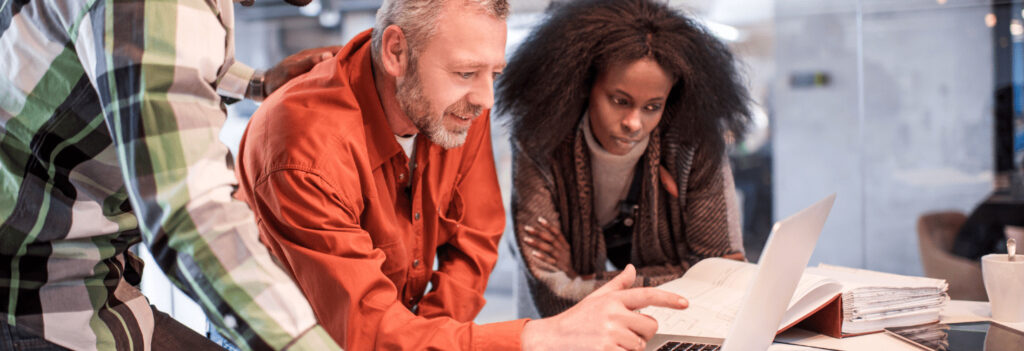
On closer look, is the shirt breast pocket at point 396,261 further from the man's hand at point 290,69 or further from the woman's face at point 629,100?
the woman's face at point 629,100

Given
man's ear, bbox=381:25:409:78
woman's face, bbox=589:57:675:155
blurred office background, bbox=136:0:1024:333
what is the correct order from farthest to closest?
blurred office background, bbox=136:0:1024:333 < woman's face, bbox=589:57:675:155 < man's ear, bbox=381:25:409:78

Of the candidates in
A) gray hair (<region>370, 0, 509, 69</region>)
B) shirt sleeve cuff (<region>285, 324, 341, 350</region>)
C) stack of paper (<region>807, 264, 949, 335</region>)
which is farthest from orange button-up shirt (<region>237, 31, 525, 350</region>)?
stack of paper (<region>807, 264, 949, 335</region>)

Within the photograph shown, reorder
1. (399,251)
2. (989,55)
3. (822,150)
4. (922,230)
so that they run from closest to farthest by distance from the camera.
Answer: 1. (399,251)
2. (922,230)
3. (989,55)
4. (822,150)

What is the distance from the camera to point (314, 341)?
773 millimetres

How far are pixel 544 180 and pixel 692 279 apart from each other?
535 mm

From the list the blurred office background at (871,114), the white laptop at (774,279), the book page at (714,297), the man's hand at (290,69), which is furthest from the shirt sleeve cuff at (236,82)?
the blurred office background at (871,114)

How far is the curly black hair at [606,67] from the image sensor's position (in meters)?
1.95

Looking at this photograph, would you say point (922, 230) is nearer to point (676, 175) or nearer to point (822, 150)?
point (822, 150)

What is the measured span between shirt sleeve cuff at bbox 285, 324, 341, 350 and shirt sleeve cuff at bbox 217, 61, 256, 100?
951mm

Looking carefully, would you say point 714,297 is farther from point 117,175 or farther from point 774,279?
point 117,175

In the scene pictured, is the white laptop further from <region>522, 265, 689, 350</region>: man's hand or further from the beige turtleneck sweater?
the beige turtleneck sweater

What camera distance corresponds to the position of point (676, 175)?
6.72 ft

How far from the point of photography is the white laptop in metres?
0.92

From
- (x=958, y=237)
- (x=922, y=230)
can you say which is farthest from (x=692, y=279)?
(x=958, y=237)
